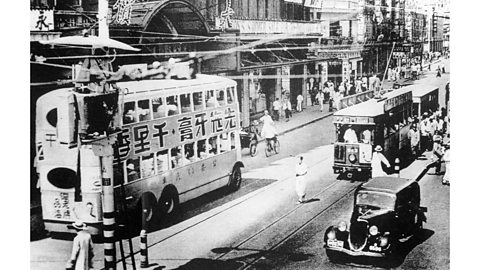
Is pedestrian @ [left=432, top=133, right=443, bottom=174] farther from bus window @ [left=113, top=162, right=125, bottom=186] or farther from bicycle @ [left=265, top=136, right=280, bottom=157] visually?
bus window @ [left=113, top=162, right=125, bottom=186]

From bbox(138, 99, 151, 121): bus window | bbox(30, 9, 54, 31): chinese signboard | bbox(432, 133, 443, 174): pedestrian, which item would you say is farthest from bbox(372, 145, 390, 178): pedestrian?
bbox(30, 9, 54, 31): chinese signboard

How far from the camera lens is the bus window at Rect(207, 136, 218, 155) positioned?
4.75 meters

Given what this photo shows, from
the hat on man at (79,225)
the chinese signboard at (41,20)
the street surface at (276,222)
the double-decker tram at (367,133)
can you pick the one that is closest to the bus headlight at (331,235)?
the street surface at (276,222)

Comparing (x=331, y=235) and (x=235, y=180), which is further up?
(x=235, y=180)

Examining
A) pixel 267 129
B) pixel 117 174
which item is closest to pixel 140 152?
pixel 117 174

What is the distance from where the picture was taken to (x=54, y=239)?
4480 mm

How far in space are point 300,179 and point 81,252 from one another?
1.71m

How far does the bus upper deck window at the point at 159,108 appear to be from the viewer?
450 centimetres

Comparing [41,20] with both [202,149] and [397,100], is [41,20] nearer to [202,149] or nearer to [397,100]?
[202,149]

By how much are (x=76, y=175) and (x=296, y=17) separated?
2.05 m

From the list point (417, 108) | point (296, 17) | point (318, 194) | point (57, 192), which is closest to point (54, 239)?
point (57, 192)

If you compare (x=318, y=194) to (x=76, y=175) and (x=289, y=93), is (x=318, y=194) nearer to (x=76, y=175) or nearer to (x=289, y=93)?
(x=289, y=93)

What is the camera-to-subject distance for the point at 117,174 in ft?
14.5

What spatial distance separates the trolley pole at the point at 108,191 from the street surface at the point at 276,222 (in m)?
0.08
